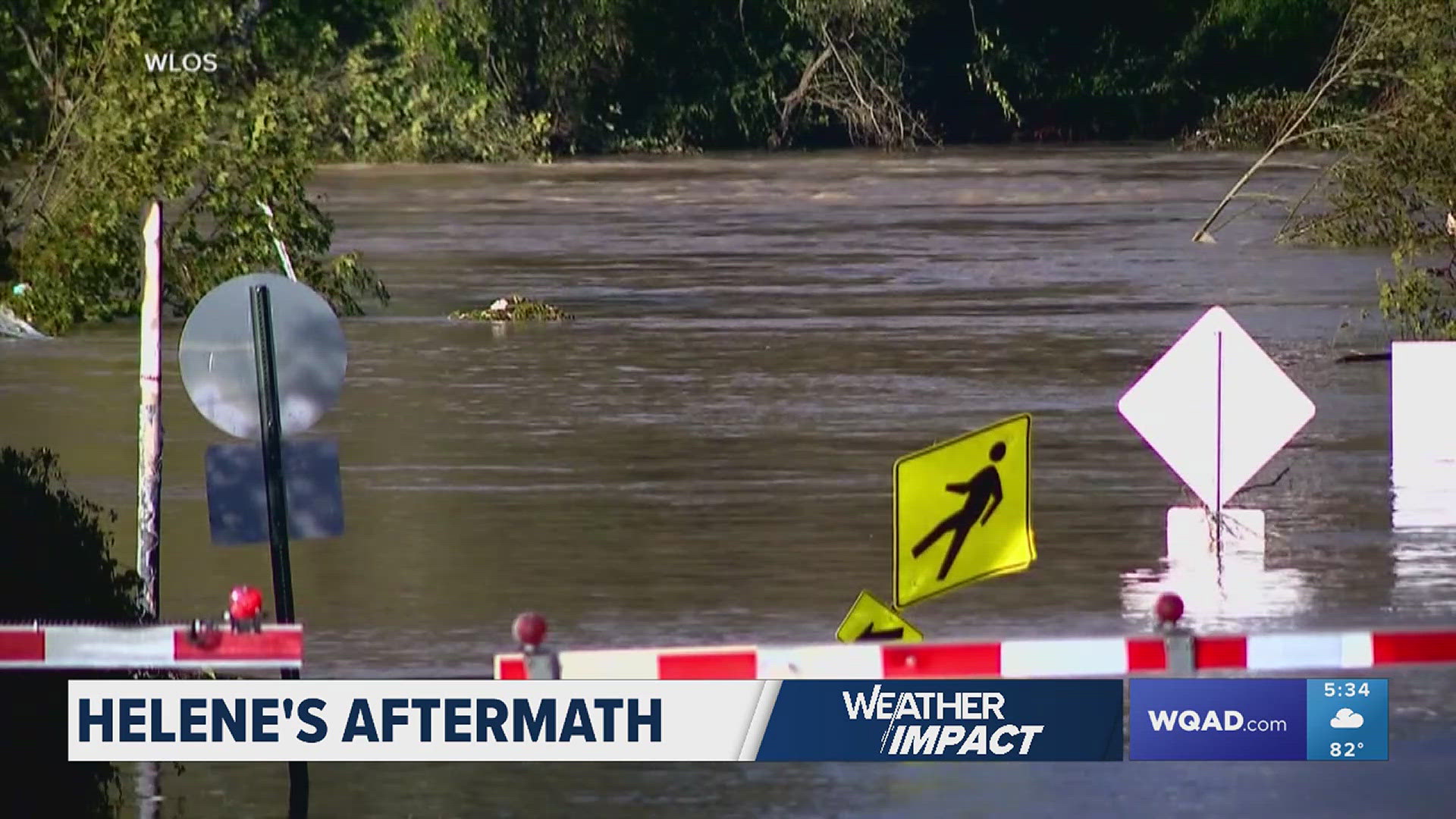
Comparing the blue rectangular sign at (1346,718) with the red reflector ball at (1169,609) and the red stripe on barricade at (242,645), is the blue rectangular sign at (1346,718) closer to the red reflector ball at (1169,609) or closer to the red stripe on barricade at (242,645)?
the red reflector ball at (1169,609)

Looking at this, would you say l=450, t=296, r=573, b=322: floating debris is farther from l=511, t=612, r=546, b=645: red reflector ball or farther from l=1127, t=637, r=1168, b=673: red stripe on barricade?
l=511, t=612, r=546, b=645: red reflector ball

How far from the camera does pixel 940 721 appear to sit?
831 cm

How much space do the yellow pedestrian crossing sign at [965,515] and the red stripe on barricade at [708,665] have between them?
153 cm

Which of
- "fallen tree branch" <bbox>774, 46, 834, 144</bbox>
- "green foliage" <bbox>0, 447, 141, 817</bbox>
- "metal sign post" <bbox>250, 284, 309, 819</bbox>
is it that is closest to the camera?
"green foliage" <bbox>0, 447, 141, 817</bbox>

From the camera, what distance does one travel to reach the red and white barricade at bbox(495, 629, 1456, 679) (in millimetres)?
8320

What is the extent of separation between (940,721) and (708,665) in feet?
2.05

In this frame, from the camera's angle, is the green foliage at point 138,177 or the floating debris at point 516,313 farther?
the floating debris at point 516,313

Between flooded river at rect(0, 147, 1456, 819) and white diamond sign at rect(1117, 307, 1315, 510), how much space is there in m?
0.39

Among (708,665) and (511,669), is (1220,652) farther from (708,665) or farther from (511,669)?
(511,669)

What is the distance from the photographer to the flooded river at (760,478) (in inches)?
368

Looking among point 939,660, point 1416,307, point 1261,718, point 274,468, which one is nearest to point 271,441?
point 274,468

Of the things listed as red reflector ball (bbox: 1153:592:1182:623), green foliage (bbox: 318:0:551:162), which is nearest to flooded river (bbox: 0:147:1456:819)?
red reflector ball (bbox: 1153:592:1182:623)

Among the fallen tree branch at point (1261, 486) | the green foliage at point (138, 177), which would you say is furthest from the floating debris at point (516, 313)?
the fallen tree branch at point (1261, 486)

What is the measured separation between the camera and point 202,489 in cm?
1627
